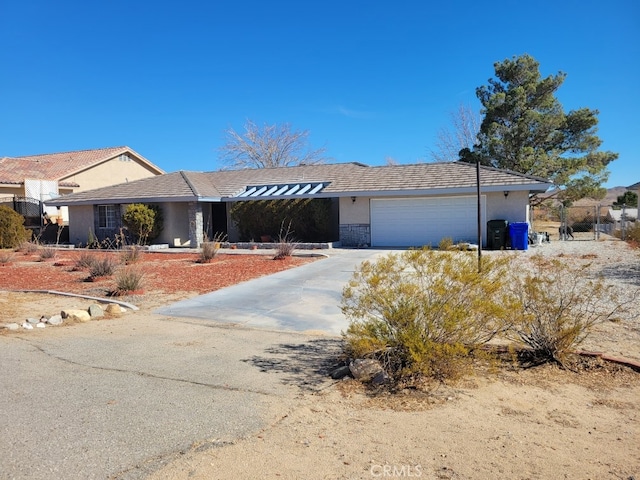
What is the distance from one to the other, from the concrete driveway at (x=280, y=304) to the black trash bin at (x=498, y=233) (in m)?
8.13

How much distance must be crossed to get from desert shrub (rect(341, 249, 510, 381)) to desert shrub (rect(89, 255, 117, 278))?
408 inches

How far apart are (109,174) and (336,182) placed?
23.7 meters

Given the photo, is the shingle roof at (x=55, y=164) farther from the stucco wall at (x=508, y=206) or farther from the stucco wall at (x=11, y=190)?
the stucco wall at (x=508, y=206)

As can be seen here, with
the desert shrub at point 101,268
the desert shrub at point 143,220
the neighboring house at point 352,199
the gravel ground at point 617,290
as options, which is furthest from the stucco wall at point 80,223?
the gravel ground at point 617,290

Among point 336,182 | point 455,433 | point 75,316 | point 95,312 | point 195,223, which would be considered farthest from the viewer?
point 195,223

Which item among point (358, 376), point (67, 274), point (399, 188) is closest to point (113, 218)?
point (67, 274)

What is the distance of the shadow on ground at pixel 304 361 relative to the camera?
5.35 meters

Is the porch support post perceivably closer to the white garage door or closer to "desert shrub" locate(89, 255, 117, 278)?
the white garage door

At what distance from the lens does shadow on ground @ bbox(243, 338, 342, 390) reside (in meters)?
5.35

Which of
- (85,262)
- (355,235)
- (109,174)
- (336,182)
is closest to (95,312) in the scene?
(85,262)

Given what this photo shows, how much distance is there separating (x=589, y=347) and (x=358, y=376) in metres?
3.18

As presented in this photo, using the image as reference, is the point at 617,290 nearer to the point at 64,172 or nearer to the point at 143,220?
the point at 143,220

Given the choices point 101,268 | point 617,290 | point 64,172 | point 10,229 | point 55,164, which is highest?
point 55,164

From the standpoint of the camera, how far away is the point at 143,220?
23.9 metres
